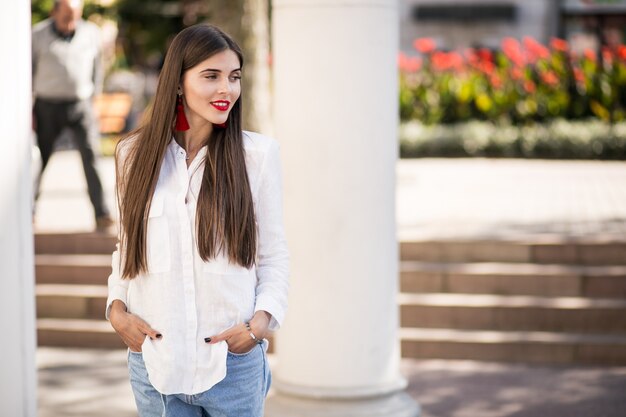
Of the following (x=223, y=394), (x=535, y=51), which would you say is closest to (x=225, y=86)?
(x=223, y=394)

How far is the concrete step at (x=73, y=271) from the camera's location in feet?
26.8

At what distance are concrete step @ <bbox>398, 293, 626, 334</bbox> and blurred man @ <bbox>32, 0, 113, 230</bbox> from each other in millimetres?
2667

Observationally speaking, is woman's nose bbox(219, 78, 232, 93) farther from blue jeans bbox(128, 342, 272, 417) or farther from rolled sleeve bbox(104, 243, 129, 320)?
blue jeans bbox(128, 342, 272, 417)

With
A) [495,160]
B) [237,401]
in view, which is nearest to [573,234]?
[237,401]

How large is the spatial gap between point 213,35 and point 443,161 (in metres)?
13.2

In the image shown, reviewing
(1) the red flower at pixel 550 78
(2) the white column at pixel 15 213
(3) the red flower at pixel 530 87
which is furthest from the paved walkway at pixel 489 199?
(2) the white column at pixel 15 213

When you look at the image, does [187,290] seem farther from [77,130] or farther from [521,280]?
[77,130]

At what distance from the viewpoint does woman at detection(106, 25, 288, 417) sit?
3.01 metres

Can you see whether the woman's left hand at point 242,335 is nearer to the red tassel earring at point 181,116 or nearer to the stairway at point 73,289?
the red tassel earring at point 181,116

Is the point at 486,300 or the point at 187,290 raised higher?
the point at 187,290

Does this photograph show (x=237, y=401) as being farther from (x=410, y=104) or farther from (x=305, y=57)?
(x=410, y=104)

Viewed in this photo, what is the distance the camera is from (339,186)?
5074mm

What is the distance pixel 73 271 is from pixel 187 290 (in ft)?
17.6

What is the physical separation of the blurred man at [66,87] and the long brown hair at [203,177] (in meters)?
5.68
